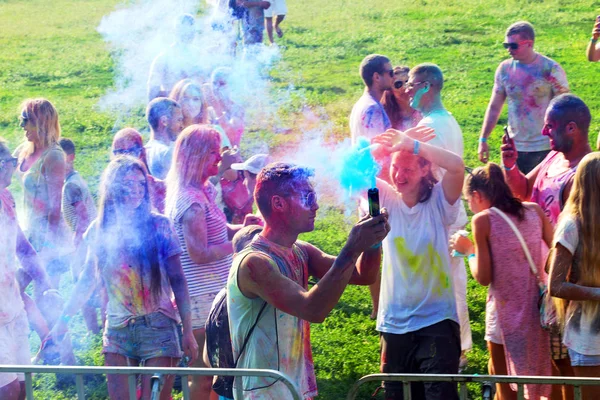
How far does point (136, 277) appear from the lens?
4738mm

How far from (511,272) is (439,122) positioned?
3.80 ft

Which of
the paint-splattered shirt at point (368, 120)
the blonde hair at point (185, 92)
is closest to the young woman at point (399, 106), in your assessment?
the paint-splattered shirt at point (368, 120)

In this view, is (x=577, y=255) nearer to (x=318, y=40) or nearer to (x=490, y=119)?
(x=490, y=119)

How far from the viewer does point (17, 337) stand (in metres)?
4.94

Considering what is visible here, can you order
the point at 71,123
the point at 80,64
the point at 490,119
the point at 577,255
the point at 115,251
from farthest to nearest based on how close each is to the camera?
1. the point at 80,64
2. the point at 71,123
3. the point at 490,119
4. the point at 115,251
5. the point at 577,255

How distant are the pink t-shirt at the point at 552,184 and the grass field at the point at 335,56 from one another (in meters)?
1.86

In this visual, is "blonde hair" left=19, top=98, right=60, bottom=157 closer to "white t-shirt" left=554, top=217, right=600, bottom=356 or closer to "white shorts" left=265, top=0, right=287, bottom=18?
"white t-shirt" left=554, top=217, right=600, bottom=356

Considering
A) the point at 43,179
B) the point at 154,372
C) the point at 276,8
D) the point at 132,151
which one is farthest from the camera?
the point at 276,8

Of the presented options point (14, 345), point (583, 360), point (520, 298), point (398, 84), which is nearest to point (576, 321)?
point (583, 360)

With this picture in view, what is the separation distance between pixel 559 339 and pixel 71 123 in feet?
30.0

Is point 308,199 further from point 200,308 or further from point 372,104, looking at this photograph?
point 372,104

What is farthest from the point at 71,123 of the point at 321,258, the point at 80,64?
the point at 321,258

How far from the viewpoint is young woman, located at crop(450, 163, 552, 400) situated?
4738mm

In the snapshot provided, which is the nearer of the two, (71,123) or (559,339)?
(559,339)
